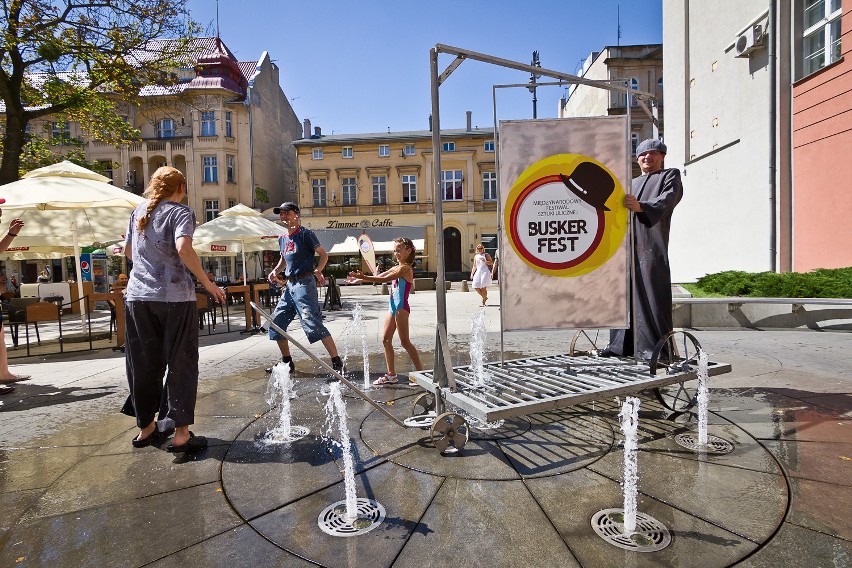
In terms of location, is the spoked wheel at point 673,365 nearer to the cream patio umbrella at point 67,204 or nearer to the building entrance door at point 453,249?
the cream patio umbrella at point 67,204

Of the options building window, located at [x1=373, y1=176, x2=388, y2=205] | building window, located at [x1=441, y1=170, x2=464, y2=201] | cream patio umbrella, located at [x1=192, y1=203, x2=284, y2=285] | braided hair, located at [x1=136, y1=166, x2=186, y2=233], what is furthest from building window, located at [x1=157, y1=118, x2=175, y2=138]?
braided hair, located at [x1=136, y1=166, x2=186, y2=233]

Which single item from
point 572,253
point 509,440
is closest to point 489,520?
point 509,440

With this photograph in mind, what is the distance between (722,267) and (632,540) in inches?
651

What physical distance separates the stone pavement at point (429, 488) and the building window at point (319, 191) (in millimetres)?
35239

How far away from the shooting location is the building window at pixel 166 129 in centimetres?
3559

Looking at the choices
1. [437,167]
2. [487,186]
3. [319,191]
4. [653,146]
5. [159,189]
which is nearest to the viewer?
[437,167]

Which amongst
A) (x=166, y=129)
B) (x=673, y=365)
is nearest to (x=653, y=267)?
(x=673, y=365)

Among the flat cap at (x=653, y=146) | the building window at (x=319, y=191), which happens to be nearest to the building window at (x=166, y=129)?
the building window at (x=319, y=191)

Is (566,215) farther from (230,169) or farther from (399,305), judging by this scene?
(230,169)

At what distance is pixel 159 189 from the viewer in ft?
10.7

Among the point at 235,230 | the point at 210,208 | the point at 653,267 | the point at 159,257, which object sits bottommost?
the point at 653,267

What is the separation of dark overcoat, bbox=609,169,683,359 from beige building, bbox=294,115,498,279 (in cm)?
3244

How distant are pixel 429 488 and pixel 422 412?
1.29 m

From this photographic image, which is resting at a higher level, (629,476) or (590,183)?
(590,183)
